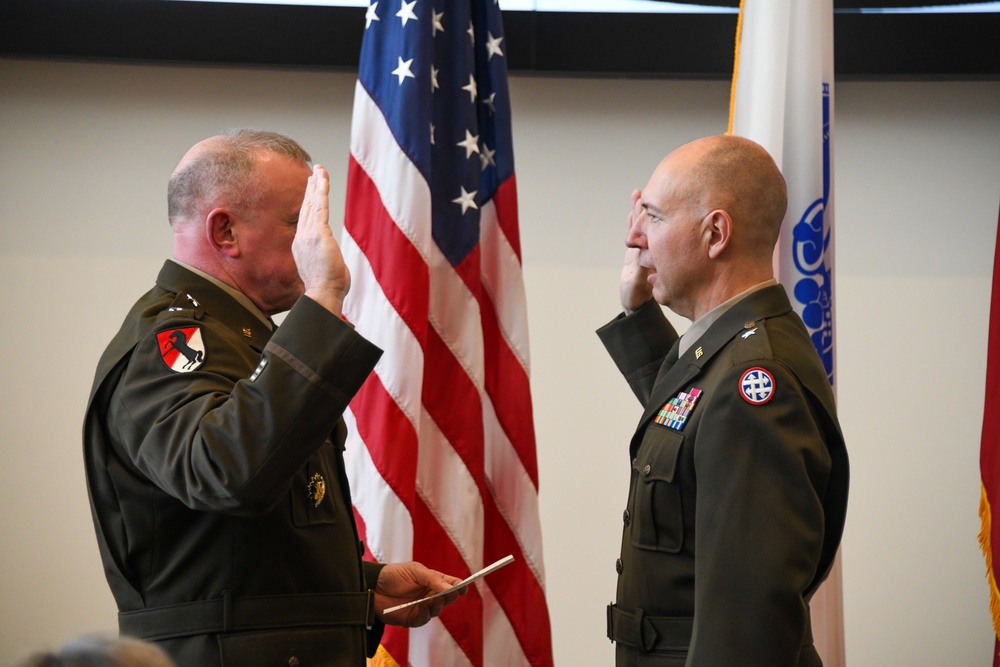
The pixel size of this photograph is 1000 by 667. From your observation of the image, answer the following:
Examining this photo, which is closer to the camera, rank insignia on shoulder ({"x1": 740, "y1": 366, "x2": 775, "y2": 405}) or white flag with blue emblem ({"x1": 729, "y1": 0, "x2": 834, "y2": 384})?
rank insignia on shoulder ({"x1": 740, "y1": 366, "x2": 775, "y2": 405})

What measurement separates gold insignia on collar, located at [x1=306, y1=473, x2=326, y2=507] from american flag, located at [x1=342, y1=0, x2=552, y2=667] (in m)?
0.89

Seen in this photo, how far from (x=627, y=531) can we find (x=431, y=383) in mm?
981

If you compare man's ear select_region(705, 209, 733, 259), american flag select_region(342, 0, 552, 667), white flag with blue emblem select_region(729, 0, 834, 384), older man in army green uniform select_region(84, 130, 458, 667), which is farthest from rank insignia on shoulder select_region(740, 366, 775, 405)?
american flag select_region(342, 0, 552, 667)

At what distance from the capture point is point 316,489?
1.62m

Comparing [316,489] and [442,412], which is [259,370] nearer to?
[316,489]

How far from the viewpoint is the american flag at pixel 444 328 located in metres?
2.55

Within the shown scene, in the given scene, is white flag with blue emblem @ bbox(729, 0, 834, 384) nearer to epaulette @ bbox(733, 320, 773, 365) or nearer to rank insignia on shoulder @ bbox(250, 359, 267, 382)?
epaulette @ bbox(733, 320, 773, 365)

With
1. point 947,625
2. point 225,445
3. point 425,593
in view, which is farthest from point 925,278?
point 225,445

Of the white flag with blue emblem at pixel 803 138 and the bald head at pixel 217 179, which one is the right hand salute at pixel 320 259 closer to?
the bald head at pixel 217 179

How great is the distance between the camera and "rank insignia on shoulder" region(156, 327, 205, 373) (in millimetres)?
1512

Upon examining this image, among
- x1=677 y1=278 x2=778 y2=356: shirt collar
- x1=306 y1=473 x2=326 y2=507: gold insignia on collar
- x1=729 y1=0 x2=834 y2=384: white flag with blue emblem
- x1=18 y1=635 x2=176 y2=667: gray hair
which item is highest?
x1=729 y1=0 x2=834 y2=384: white flag with blue emblem

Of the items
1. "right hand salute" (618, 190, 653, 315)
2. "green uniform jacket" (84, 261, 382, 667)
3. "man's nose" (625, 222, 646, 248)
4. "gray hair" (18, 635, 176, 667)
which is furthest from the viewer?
"right hand salute" (618, 190, 653, 315)

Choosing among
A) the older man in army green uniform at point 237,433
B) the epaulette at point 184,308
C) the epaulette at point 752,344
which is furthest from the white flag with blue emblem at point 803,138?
the epaulette at point 184,308

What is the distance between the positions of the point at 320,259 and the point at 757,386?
666 mm
